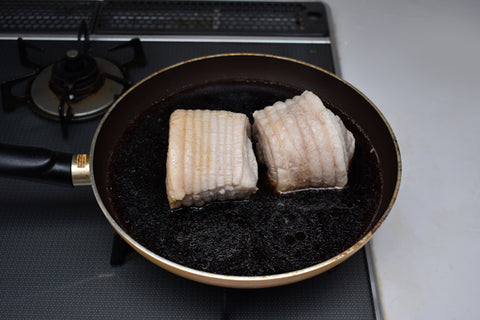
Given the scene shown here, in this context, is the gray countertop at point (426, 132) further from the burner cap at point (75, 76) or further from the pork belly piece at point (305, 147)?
the burner cap at point (75, 76)

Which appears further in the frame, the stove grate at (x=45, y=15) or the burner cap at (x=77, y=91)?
the stove grate at (x=45, y=15)

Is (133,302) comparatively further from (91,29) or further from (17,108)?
(91,29)

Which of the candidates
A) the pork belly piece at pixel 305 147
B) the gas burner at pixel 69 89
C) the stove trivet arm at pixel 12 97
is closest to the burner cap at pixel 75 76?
the gas burner at pixel 69 89

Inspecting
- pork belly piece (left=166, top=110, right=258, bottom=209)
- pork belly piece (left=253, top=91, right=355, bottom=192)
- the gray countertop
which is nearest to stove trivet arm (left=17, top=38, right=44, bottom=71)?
pork belly piece (left=166, top=110, right=258, bottom=209)

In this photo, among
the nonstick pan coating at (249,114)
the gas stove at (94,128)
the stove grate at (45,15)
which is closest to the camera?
the nonstick pan coating at (249,114)

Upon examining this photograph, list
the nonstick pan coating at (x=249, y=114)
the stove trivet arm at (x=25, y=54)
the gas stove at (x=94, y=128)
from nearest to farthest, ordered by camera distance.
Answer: the nonstick pan coating at (x=249, y=114), the gas stove at (x=94, y=128), the stove trivet arm at (x=25, y=54)

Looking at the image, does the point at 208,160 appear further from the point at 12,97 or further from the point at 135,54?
the point at 12,97

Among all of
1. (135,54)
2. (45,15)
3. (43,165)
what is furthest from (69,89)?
(45,15)
